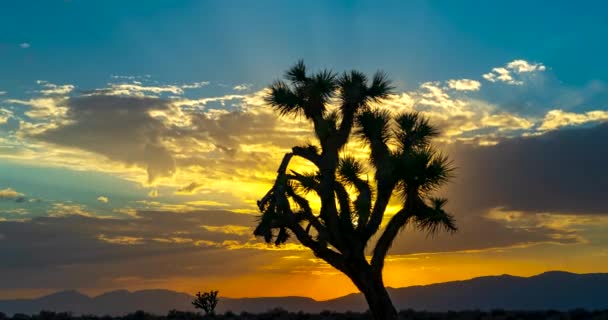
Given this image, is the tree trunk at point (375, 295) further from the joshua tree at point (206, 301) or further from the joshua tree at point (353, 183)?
the joshua tree at point (206, 301)

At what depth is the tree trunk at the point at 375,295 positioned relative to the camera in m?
24.3

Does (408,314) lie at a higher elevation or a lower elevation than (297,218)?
lower

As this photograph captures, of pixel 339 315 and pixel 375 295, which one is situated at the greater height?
pixel 375 295

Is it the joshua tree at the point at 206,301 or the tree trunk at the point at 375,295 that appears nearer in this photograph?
the tree trunk at the point at 375,295

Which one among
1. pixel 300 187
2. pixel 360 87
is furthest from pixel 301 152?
pixel 360 87

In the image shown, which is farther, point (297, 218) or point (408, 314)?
point (408, 314)

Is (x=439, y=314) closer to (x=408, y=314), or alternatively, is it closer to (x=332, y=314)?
(x=408, y=314)

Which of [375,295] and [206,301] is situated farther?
[206,301]

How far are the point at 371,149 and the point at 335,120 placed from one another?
1755 mm

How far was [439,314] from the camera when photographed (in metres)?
28.0

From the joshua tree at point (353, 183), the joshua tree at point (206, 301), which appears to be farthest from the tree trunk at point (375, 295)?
the joshua tree at point (206, 301)

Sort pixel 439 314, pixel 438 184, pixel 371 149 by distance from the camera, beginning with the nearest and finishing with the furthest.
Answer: pixel 438 184, pixel 371 149, pixel 439 314

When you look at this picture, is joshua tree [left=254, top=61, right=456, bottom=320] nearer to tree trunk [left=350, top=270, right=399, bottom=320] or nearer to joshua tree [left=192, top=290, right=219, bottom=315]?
tree trunk [left=350, top=270, right=399, bottom=320]

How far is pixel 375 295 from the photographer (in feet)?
80.2
